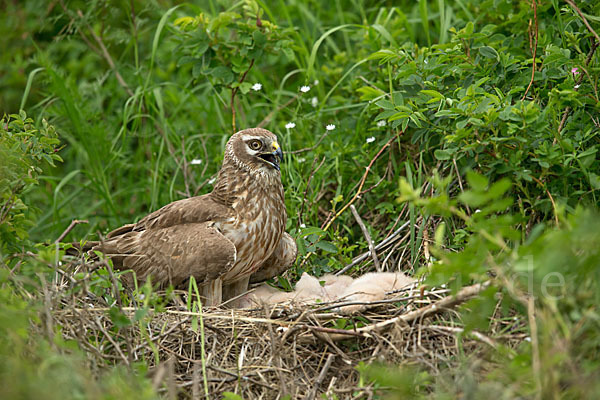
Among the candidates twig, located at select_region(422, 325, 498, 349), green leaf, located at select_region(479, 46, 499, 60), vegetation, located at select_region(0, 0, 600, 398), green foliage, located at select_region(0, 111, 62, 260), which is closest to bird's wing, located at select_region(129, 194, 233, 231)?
vegetation, located at select_region(0, 0, 600, 398)

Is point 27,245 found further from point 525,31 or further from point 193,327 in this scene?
point 525,31

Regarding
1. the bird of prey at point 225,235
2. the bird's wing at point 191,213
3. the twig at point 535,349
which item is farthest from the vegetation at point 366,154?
Answer: the bird's wing at point 191,213

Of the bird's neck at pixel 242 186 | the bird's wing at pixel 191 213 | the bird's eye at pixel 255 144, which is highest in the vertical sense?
the bird's eye at pixel 255 144

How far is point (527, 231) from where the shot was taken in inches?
158

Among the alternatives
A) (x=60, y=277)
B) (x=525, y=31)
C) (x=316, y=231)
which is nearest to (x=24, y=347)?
(x=60, y=277)

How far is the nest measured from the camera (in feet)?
10.4

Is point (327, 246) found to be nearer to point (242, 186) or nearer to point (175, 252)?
point (242, 186)

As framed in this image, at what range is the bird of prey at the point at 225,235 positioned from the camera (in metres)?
4.12

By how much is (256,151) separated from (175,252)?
843mm

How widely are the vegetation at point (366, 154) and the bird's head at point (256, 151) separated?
52 centimetres

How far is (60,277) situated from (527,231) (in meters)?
2.81

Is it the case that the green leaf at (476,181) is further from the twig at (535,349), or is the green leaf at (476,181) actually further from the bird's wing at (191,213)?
the bird's wing at (191,213)

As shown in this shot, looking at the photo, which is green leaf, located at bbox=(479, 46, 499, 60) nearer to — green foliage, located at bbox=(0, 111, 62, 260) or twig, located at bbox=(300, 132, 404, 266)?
twig, located at bbox=(300, 132, 404, 266)

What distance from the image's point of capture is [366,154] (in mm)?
4965
